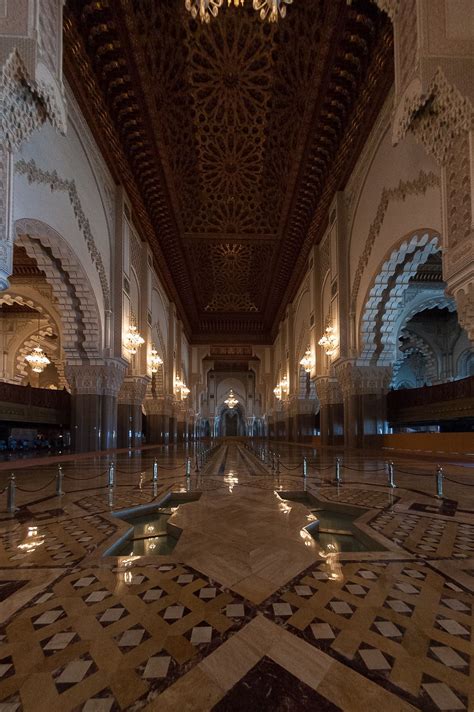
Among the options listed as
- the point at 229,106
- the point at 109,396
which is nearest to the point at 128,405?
the point at 109,396

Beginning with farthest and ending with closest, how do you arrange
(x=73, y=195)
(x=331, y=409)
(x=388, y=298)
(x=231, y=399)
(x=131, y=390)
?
(x=231, y=399)
(x=331, y=409)
(x=131, y=390)
(x=388, y=298)
(x=73, y=195)

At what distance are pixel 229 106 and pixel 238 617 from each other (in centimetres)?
903

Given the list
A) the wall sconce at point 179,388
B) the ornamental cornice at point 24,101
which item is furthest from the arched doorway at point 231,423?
the ornamental cornice at point 24,101

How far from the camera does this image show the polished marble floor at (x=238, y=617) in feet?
4.26

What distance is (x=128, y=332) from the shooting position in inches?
391

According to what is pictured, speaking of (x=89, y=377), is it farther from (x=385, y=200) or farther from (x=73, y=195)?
(x=385, y=200)

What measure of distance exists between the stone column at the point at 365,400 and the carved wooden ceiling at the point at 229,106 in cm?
466

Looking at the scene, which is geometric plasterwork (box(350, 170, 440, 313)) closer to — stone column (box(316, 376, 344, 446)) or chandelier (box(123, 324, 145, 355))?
stone column (box(316, 376, 344, 446))

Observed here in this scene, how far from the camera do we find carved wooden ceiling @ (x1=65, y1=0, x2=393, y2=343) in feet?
19.8

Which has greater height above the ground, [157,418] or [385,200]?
[385,200]

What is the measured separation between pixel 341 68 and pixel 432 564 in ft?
24.7

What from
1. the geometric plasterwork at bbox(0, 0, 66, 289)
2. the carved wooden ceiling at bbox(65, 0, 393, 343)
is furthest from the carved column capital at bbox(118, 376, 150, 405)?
the geometric plasterwork at bbox(0, 0, 66, 289)

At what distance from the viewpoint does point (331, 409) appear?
452 inches

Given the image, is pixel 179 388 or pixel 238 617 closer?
pixel 238 617
